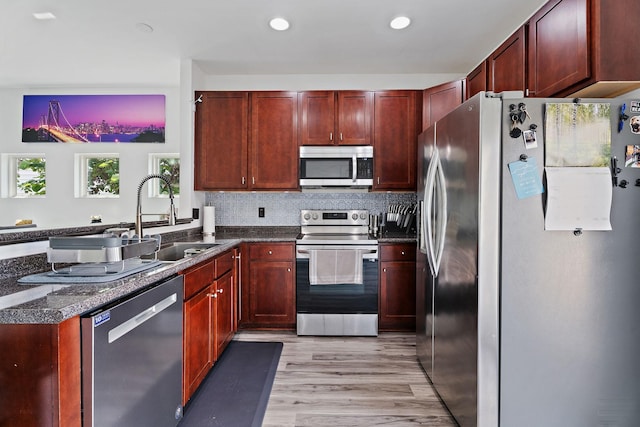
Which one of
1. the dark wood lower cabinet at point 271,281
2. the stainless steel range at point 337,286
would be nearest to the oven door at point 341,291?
the stainless steel range at point 337,286

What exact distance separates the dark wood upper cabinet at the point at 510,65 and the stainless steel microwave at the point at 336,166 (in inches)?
48.0

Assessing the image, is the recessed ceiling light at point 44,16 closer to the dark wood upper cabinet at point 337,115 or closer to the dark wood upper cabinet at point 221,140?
the dark wood upper cabinet at point 221,140

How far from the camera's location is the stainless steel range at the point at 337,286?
10.0 feet

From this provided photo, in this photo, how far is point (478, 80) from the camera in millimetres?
2852

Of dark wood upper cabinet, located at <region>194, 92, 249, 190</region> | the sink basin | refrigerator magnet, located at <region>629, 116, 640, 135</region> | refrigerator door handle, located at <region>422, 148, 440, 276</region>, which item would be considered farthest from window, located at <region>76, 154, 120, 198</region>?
refrigerator magnet, located at <region>629, 116, 640, 135</region>

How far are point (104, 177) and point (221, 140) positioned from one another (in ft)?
7.42

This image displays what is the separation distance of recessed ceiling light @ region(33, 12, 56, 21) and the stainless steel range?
2.66 metres

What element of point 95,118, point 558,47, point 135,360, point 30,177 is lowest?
point 135,360

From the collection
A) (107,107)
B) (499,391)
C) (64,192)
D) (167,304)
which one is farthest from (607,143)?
(64,192)

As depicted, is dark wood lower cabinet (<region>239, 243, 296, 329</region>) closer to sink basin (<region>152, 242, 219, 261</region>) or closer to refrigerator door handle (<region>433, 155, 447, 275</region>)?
sink basin (<region>152, 242, 219, 261</region>)

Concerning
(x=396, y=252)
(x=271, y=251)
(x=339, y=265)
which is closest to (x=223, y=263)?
(x=271, y=251)

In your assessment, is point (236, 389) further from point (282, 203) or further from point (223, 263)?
point (282, 203)

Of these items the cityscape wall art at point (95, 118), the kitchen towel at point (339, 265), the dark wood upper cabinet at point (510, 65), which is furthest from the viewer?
the cityscape wall art at point (95, 118)

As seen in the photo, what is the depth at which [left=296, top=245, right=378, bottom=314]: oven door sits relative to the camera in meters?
3.07
